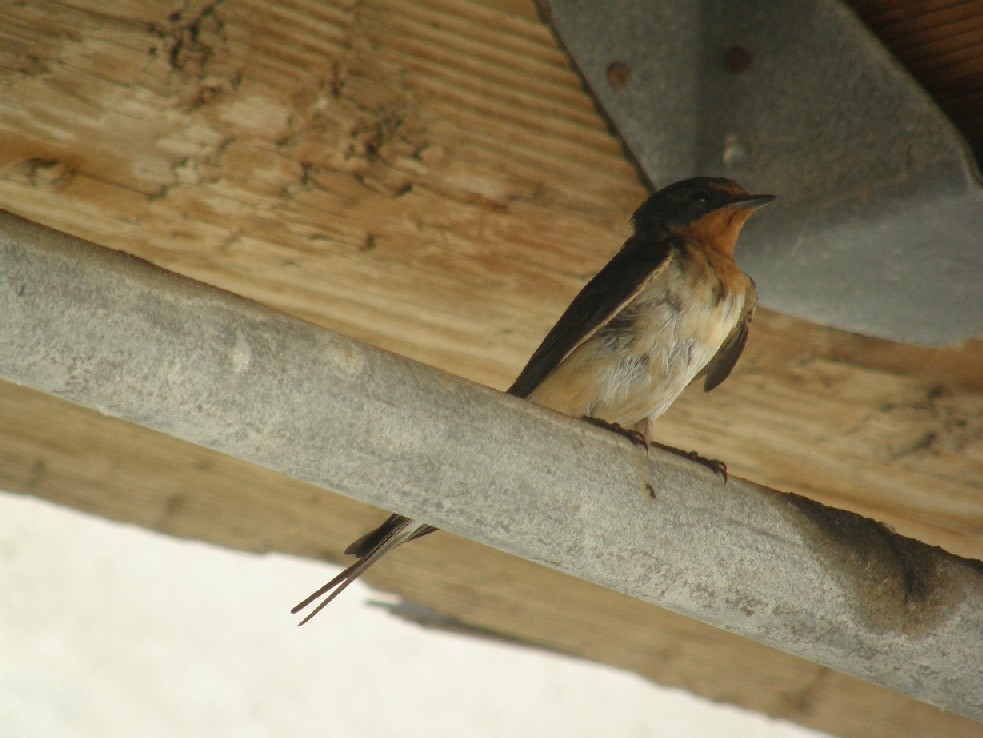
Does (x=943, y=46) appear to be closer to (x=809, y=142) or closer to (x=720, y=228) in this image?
(x=809, y=142)

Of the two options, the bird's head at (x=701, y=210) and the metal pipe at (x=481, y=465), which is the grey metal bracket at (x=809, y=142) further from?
the metal pipe at (x=481, y=465)

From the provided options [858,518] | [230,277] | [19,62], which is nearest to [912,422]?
[858,518]

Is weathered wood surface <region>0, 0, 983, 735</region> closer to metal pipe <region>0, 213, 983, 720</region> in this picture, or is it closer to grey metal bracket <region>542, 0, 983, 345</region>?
grey metal bracket <region>542, 0, 983, 345</region>

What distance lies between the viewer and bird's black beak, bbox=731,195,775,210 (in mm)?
1920

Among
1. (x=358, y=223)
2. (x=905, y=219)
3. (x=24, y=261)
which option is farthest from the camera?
(x=358, y=223)

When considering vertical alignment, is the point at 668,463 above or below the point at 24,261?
below

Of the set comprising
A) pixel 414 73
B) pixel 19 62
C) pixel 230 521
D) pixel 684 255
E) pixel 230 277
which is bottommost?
pixel 230 521

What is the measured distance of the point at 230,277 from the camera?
2.21m

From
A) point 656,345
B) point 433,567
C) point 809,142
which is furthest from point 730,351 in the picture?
point 433,567

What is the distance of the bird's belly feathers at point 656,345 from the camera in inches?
92.9

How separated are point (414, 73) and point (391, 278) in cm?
40

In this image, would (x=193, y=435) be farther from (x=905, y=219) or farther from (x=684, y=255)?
(x=684, y=255)

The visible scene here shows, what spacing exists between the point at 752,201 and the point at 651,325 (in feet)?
1.46

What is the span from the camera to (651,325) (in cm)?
241
